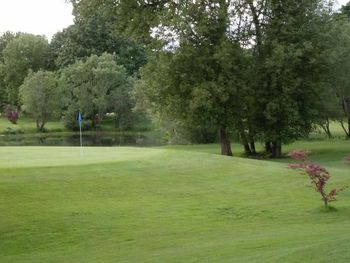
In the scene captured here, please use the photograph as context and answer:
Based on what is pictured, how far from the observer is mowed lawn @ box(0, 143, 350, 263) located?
9648 millimetres

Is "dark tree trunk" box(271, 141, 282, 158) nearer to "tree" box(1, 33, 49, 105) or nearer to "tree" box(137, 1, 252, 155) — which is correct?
"tree" box(137, 1, 252, 155)

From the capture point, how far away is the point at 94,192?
16328 millimetres

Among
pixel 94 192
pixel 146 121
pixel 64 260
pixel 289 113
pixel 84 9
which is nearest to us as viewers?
pixel 64 260

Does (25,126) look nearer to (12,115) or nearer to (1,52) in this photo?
(12,115)

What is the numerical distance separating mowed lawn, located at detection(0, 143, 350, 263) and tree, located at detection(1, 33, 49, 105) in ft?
247

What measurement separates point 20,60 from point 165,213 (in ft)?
277

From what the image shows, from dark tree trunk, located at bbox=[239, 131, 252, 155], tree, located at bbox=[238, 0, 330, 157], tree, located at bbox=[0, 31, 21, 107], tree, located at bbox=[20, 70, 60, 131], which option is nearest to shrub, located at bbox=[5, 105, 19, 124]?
tree, located at bbox=[0, 31, 21, 107]

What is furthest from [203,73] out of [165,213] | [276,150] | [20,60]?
[20,60]

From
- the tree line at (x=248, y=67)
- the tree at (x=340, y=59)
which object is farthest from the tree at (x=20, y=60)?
the tree line at (x=248, y=67)

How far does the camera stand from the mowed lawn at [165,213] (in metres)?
9.65

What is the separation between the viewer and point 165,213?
1459 centimetres

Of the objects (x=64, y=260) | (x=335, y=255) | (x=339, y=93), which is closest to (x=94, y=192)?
(x=64, y=260)

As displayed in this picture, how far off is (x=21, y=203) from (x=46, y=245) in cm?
312

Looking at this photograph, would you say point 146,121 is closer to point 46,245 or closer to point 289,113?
point 289,113
